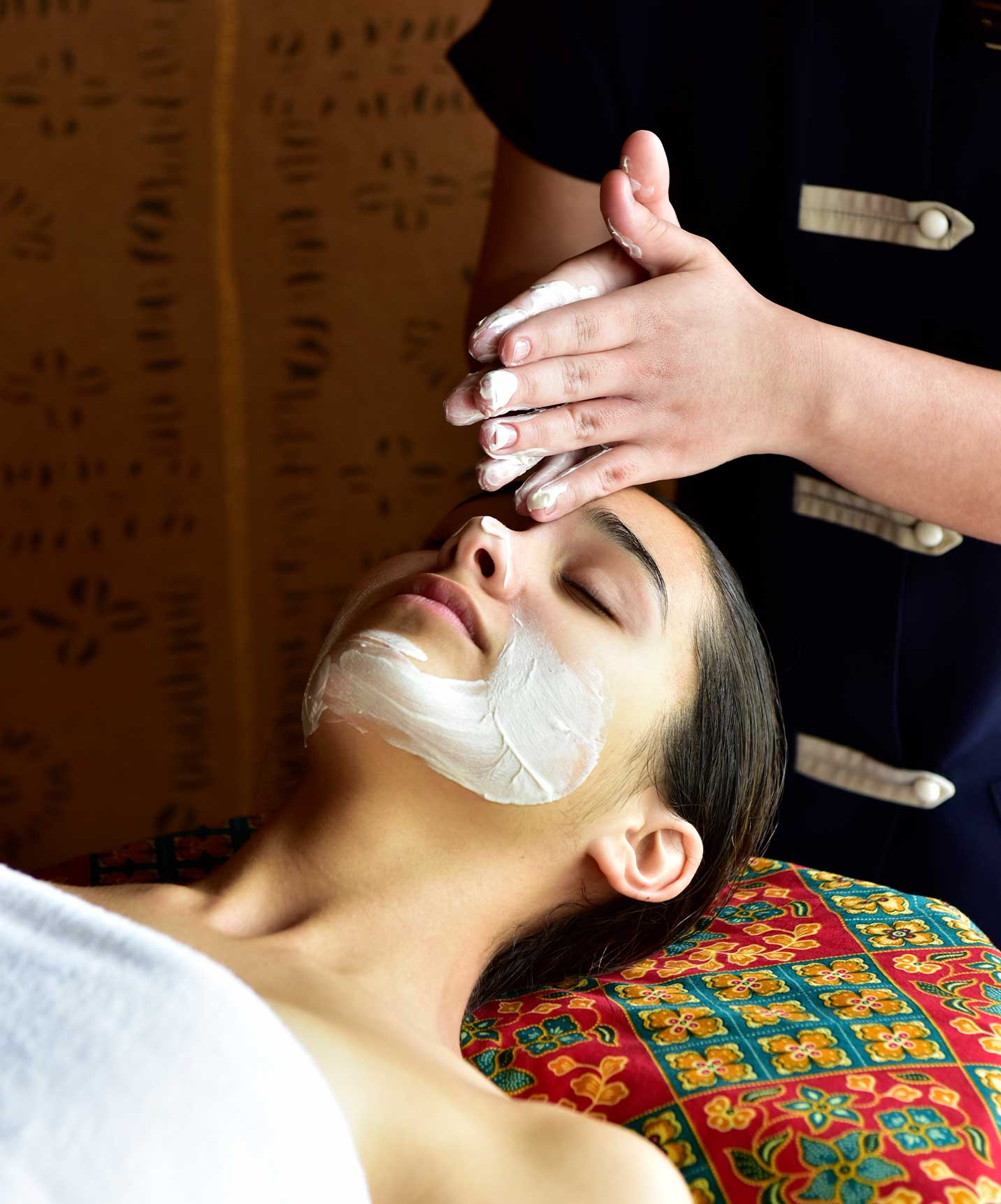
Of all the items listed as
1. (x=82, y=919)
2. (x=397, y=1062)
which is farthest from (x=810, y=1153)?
(x=82, y=919)

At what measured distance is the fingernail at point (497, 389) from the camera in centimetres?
104

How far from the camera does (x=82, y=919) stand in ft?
3.25

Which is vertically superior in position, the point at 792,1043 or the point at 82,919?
the point at 82,919

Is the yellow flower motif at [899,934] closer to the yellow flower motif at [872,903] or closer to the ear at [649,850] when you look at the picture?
the yellow flower motif at [872,903]

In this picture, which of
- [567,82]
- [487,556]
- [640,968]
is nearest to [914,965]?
[640,968]

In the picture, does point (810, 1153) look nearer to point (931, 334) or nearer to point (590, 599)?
point (590, 599)

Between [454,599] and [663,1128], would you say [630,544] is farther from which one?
[663,1128]

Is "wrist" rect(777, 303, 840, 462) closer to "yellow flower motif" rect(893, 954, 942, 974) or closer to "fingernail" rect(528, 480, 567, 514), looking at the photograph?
"fingernail" rect(528, 480, 567, 514)

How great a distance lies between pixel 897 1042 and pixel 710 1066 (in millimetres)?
183

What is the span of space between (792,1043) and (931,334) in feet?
2.51

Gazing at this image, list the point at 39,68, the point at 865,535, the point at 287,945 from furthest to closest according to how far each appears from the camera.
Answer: the point at 39,68 < the point at 865,535 < the point at 287,945

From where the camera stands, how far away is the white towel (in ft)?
2.73

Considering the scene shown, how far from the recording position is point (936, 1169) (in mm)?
1001

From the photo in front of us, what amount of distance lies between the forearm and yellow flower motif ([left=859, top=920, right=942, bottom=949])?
46 cm
